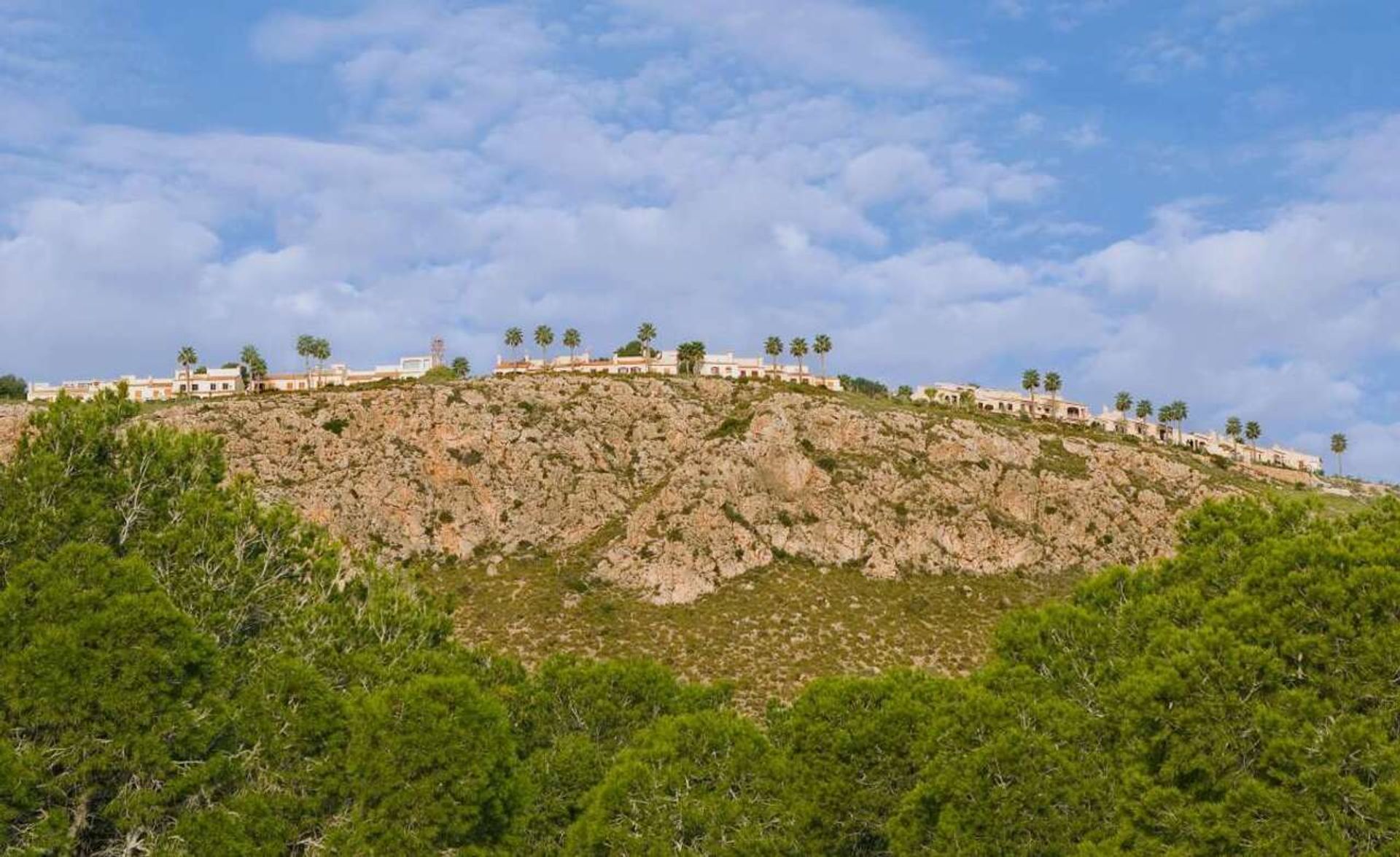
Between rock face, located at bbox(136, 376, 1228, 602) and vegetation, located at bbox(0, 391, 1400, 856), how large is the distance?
50345 millimetres

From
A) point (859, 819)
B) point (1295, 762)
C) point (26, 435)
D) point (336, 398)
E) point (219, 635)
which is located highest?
point (336, 398)

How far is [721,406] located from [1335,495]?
7198cm

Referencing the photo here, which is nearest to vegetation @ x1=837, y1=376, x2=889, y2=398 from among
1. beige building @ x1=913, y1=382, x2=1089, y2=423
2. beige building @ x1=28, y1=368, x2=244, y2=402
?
beige building @ x1=913, y1=382, x2=1089, y2=423

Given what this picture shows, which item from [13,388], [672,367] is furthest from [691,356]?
[13,388]

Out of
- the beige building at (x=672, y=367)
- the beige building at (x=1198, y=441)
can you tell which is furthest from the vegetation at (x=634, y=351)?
the beige building at (x=1198, y=441)

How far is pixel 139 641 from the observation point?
2881 centimetres

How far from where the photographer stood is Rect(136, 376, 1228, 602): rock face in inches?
3703

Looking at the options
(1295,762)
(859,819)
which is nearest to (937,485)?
(859,819)

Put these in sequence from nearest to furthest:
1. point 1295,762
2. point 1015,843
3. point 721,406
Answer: point 1295,762 → point 1015,843 → point 721,406

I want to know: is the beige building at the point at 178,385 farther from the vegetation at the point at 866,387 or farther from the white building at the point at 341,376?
the vegetation at the point at 866,387

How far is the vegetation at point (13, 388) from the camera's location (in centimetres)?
15162

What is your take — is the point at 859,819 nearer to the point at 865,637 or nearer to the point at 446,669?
the point at 446,669

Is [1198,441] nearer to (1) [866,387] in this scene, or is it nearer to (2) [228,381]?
(1) [866,387]

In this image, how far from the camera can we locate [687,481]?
96.8 m
